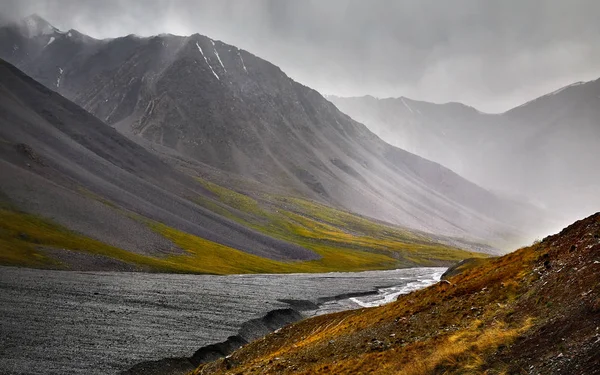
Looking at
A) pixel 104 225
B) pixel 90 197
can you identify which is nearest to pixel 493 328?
pixel 104 225

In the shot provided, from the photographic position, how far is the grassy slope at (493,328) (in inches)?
719

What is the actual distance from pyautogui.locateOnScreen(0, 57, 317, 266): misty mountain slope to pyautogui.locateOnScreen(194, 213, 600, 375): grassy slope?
93.6 m

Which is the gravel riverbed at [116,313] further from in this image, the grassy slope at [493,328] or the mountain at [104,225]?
the mountain at [104,225]

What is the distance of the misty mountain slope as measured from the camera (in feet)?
391

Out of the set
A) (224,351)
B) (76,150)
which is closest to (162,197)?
(76,150)

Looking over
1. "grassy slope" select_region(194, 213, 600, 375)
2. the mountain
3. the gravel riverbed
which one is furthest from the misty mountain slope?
"grassy slope" select_region(194, 213, 600, 375)

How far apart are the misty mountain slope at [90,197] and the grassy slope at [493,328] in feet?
307

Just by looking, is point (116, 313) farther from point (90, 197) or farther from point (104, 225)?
point (90, 197)

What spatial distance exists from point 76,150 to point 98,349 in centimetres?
15300

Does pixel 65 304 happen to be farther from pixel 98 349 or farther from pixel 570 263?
pixel 570 263

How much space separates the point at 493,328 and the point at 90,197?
444 feet

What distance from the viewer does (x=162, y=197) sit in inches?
6900

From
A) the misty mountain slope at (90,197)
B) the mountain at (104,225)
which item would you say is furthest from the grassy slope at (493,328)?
the misty mountain slope at (90,197)

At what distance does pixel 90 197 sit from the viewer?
448 feet
